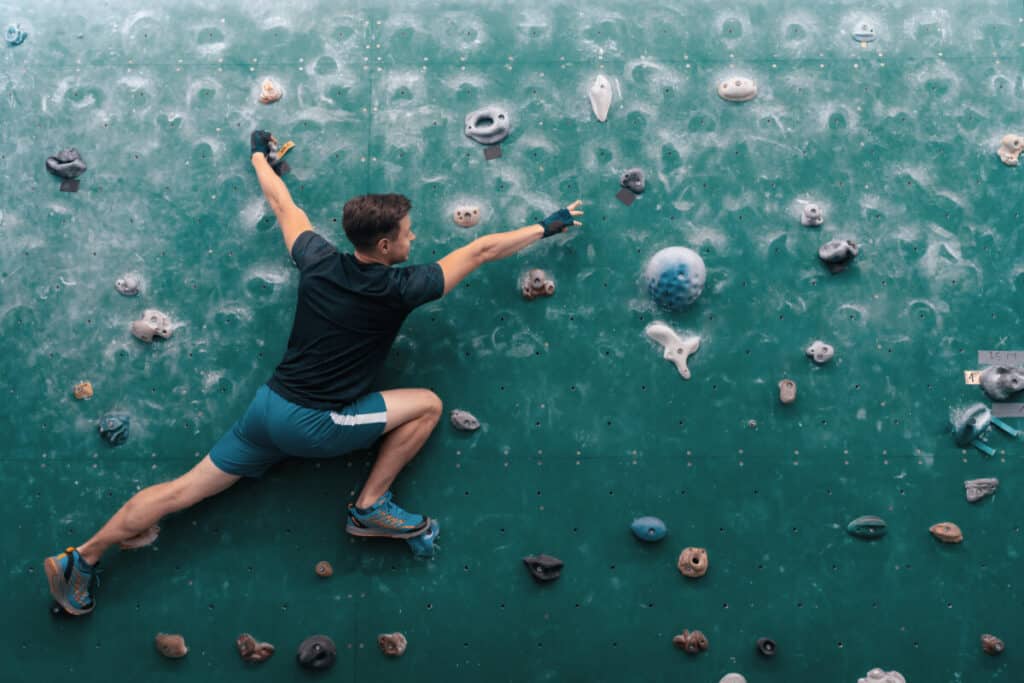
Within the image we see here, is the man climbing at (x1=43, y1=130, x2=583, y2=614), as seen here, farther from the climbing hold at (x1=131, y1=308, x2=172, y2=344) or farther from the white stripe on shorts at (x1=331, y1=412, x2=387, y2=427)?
the climbing hold at (x1=131, y1=308, x2=172, y2=344)

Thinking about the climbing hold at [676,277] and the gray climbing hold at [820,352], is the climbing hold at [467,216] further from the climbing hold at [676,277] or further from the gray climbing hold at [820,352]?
the gray climbing hold at [820,352]

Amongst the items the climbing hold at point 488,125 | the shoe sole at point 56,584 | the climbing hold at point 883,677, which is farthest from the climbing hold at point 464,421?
the climbing hold at point 883,677

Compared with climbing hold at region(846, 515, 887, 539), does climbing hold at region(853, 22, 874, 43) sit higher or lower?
higher

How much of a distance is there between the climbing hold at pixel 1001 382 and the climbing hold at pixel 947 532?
0.51 meters

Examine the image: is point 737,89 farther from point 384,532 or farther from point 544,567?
point 384,532

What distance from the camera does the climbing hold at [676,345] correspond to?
3.07 metres

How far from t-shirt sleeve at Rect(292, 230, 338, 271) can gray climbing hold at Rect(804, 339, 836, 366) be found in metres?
1.80

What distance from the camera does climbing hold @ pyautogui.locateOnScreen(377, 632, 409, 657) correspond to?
304 cm

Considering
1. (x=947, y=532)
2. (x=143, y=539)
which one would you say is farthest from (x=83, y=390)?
(x=947, y=532)

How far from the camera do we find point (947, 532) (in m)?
3.03

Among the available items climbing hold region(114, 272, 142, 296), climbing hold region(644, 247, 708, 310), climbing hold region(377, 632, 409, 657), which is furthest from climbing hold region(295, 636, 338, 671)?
climbing hold region(644, 247, 708, 310)

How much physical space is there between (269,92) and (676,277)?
5.72 feet

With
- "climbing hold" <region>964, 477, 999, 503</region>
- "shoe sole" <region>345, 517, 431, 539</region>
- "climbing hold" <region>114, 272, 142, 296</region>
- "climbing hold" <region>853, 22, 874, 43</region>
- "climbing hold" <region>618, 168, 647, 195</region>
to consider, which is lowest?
"shoe sole" <region>345, 517, 431, 539</region>

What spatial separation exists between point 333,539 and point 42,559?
3.72 ft
